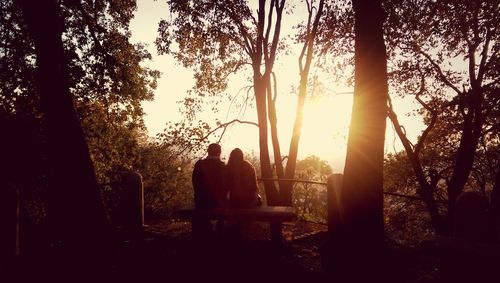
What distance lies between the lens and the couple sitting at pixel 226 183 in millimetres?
5969

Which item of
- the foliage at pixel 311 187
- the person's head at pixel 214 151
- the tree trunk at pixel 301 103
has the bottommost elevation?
the foliage at pixel 311 187

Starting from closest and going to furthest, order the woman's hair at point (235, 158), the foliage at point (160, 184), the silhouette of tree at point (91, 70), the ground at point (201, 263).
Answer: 1. the ground at point (201, 263)
2. the woman's hair at point (235, 158)
3. the silhouette of tree at point (91, 70)
4. the foliage at point (160, 184)

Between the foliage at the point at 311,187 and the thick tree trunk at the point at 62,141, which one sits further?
the foliage at the point at 311,187

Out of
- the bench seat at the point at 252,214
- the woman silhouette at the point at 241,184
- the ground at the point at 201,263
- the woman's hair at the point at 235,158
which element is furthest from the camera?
the woman's hair at the point at 235,158

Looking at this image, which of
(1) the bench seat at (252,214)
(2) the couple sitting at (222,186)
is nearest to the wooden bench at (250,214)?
(1) the bench seat at (252,214)

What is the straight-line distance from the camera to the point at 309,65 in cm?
1568

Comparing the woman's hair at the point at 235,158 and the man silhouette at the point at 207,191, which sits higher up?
the woman's hair at the point at 235,158

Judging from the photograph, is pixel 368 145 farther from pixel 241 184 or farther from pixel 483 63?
pixel 483 63

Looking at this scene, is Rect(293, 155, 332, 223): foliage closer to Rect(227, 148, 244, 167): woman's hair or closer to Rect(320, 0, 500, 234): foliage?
Rect(320, 0, 500, 234): foliage

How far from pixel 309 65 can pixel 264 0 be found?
3409mm

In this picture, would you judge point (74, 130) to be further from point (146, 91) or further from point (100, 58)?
point (146, 91)

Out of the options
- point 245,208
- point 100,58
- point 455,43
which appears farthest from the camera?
point 455,43

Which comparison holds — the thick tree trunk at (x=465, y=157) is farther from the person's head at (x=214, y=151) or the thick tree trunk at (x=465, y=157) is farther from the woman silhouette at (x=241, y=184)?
the person's head at (x=214, y=151)

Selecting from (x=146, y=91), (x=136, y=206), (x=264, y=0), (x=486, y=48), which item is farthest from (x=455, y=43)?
(x=136, y=206)
